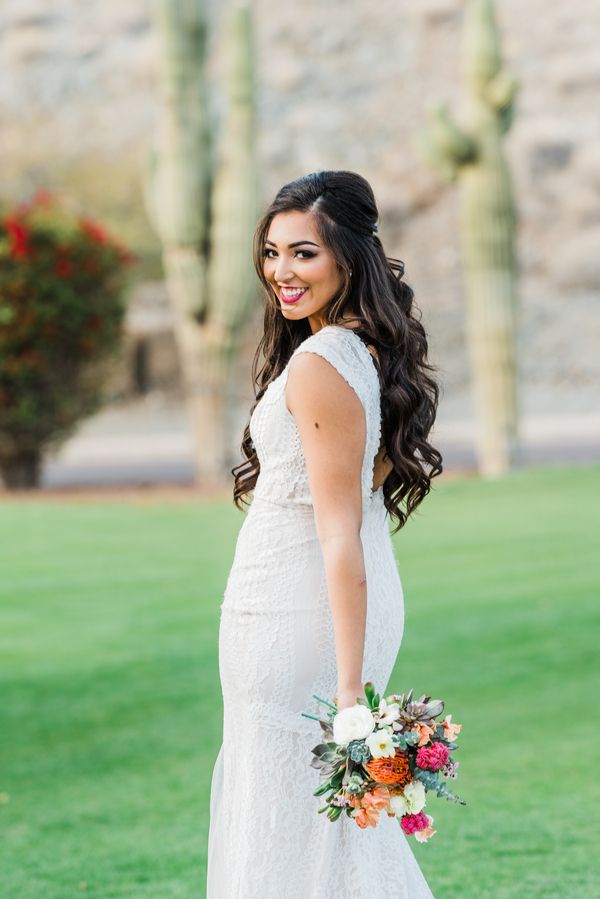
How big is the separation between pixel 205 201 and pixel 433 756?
15.0 m

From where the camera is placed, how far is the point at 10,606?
34.2ft

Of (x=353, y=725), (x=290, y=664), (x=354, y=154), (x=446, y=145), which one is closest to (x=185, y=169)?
(x=446, y=145)

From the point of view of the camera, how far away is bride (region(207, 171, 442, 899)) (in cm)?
275

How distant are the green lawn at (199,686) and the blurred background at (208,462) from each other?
0.02 m

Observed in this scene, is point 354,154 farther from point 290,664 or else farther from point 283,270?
point 290,664

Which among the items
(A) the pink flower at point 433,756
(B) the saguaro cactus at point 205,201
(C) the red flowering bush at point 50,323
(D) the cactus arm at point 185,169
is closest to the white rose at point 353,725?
(A) the pink flower at point 433,756

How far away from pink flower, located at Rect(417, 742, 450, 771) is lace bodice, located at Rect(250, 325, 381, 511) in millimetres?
489

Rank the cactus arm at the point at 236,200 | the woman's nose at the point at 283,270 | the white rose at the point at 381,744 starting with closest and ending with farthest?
1. the white rose at the point at 381,744
2. the woman's nose at the point at 283,270
3. the cactus arm at the point at 236,200

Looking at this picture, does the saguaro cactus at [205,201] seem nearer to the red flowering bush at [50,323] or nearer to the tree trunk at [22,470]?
the red flowering bush at [50,323]

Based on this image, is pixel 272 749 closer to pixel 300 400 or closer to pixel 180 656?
pixel 300 400

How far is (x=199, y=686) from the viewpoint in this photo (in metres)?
8.09

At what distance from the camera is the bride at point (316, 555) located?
2.75 m

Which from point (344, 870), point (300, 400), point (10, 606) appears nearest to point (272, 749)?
point (344, 870)

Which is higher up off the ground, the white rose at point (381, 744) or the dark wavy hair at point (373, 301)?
the dark wavy hair at point (373, 301)
